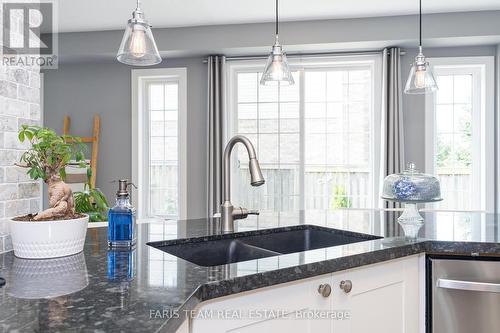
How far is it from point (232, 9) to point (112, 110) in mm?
1987

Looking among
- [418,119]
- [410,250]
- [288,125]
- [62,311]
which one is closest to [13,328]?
[62,311]

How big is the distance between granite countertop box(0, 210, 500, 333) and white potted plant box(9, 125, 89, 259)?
0.13ft

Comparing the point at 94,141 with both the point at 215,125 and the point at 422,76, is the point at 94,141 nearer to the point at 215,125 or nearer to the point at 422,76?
the point at 215,125

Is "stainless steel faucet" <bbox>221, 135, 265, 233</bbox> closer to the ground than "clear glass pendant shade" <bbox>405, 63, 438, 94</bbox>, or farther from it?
closer to the ground

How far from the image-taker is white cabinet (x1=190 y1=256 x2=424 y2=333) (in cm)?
99

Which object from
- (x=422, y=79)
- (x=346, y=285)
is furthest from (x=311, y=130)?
→ (x=346, y=285)

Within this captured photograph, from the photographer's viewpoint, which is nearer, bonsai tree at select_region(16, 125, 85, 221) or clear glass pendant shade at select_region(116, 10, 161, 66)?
bonsai tree at select_region(16, 125, 85, 221)

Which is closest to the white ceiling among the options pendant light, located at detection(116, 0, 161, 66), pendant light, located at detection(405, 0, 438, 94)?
pendant light, located at detection(405, 0, 438, 94)

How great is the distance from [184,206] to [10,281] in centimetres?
372

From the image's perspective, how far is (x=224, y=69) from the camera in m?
4.46

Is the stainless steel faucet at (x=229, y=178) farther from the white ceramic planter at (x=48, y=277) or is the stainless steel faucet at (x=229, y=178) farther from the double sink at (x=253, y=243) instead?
the white ceramic planter at (x=48, y=277)

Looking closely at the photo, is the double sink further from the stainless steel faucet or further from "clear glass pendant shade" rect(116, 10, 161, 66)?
"clear glass pendant shade" rect(116, 10, 161, 66)

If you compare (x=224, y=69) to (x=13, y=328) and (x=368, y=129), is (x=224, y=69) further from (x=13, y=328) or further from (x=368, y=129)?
(x=13, y=328)

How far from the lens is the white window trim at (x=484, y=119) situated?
4133 mm
